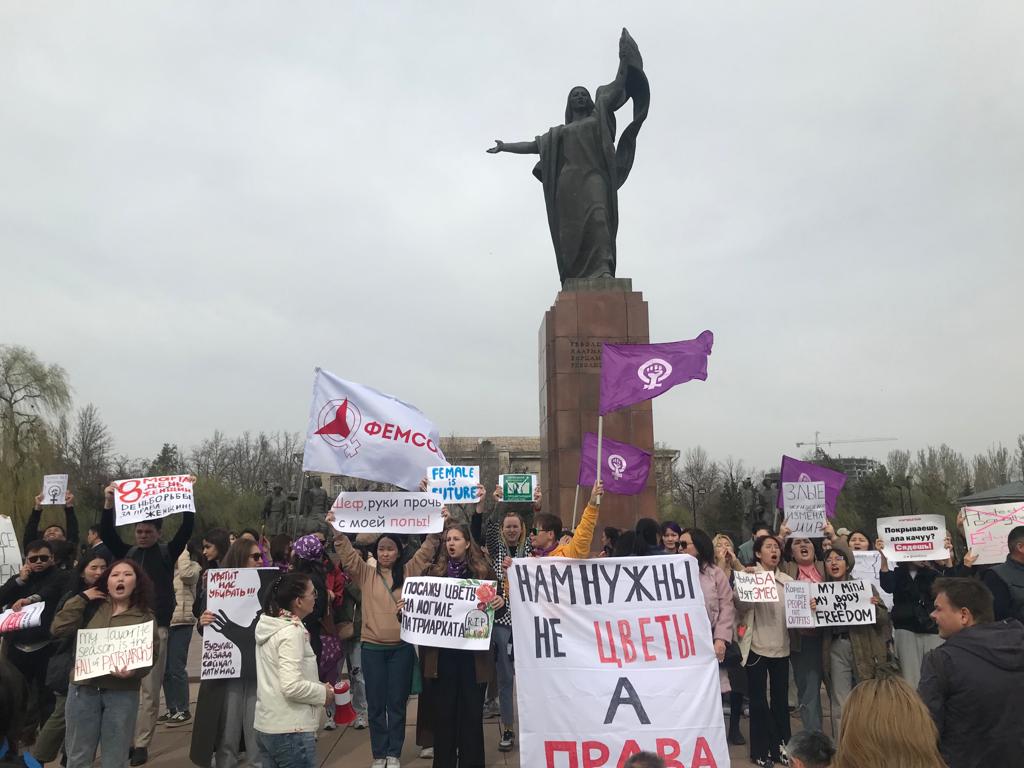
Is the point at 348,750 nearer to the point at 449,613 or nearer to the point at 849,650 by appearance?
the point at 449,613

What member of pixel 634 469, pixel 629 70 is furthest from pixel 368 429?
pixel 629 70

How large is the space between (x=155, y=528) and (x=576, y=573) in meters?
3.64

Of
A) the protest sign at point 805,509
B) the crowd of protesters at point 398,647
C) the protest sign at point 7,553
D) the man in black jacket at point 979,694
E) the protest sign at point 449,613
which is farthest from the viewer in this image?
the protest sign at point 805,509

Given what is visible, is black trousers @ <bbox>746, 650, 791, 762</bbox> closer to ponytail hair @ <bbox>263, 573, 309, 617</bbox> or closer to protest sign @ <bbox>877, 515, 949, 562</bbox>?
protest sign @ <bbox>877, 515, 949, 562</bbox>

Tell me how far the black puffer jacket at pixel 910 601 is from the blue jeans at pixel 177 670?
641 cm

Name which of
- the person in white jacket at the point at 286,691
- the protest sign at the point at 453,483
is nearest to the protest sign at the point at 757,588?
the protest sign at the point at 453,483

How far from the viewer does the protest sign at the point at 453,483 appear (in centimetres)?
699

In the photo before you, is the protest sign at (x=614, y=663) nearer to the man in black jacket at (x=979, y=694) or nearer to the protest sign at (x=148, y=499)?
the man in black jacket at (x=979, y=694)

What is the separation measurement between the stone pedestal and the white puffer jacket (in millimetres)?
8105

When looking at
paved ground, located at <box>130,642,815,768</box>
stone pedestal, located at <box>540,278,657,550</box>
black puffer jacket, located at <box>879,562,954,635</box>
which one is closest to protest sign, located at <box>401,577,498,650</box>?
paved ground, located at <box>130,642,815,768</box>

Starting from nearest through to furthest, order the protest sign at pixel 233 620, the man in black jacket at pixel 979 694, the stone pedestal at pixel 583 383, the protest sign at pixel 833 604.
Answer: the man in black jacket at pixel 979 694, the protest sign at pixel 233 620, the protest sign at pixel 833 604, the stone pedestal at pixel 583 383

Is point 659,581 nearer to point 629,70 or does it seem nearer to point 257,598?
point 257,598

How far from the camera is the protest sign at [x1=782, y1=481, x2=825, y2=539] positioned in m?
8.60

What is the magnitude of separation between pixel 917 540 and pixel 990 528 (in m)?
0.57
